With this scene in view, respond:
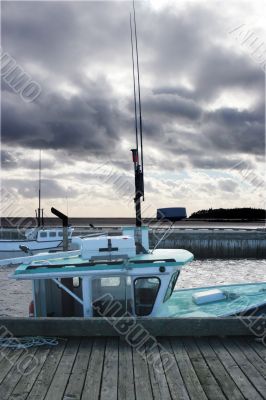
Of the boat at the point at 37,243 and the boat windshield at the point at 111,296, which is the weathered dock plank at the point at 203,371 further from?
the boat at the point at 37,243

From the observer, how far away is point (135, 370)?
23.2ft

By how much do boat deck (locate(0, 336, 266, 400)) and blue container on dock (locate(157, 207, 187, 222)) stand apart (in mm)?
4562

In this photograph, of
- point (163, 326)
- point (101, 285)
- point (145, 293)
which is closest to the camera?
point (163, 326)

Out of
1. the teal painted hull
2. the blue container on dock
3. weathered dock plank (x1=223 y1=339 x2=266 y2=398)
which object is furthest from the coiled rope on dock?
the blue container on dock

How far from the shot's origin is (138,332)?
8.41 metres

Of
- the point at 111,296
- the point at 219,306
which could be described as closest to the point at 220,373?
the point at 111,296

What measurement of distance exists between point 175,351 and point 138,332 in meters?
0.90

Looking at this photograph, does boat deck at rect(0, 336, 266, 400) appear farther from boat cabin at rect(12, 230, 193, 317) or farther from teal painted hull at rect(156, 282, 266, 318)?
teal painted hull at rect(156, 282, 266, 318)

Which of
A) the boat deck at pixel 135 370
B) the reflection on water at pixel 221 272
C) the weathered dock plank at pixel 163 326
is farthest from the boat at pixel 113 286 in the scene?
the reflection on water at pixel 221 272

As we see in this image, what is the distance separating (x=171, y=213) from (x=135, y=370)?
20.0ft

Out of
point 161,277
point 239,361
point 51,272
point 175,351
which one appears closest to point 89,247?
point 51,272

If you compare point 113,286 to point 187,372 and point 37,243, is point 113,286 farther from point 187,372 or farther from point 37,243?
point 37,243

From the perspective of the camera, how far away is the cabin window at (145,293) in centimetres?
1062

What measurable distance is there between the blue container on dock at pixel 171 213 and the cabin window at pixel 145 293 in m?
2.28
